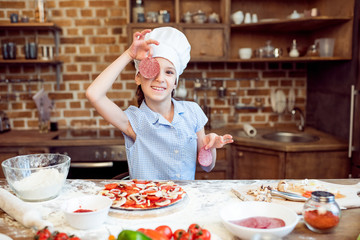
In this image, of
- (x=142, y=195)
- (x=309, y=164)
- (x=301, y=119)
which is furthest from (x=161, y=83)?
(x=301, y=119)

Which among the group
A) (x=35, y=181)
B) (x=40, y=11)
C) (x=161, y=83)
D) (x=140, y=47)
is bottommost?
(x=35, y=181)

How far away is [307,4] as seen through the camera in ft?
10.2

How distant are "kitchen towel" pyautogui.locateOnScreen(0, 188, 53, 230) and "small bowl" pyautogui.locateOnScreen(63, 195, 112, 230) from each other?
0.20 ft

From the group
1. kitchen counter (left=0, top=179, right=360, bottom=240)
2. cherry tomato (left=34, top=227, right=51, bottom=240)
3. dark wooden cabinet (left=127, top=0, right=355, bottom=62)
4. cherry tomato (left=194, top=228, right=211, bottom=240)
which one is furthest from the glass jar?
dark wooden cabinet (left=127, top=0, right=355, bottom=62)

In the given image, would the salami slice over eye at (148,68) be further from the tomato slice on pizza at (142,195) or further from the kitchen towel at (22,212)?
the kitchen towel at (22,212)

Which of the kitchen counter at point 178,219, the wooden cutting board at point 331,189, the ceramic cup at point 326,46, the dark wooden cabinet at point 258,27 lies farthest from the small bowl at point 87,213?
the ceramic cup at point 326,46

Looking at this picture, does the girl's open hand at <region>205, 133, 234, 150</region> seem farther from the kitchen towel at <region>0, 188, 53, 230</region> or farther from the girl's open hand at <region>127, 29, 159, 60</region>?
the kitchen towel at <region>0, 188, 53, 230</region>

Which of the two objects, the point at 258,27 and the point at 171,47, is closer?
the point at 171,47

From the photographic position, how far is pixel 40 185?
1.21 m

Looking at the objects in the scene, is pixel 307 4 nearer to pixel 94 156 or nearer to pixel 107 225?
pixel 94 156

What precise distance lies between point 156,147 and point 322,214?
91 centimetres

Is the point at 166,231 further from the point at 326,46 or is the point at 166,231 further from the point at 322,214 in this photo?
the point at 326,46

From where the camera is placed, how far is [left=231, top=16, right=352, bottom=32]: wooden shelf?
2561 millimetres

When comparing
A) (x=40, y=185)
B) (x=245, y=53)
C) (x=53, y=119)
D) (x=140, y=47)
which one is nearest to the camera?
(x=40, y=185)
